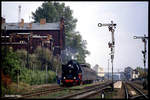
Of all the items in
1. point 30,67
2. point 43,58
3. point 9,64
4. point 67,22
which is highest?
point 67,22

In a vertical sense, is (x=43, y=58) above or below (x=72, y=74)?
above

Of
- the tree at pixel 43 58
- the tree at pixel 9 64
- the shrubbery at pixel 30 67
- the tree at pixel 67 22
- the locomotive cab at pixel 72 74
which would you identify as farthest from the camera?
the tree at pixel 67 22

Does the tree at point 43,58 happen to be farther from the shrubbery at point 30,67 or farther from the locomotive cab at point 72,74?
the locomotive cab at point 72,74

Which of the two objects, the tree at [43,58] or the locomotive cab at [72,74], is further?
the tree at [43,58]

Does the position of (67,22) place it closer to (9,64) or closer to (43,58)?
(43,58)

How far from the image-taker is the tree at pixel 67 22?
3797 inches

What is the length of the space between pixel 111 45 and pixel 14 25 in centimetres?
5103

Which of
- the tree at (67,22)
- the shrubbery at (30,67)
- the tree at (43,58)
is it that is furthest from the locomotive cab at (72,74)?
the tree at (67,22)

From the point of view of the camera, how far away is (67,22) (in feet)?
340

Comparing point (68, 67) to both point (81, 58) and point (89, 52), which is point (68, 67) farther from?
point (89, 52)

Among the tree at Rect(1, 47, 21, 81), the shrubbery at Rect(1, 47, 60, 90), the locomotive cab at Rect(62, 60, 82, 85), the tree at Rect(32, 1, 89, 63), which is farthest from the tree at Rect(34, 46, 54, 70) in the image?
the tree at Rect(32, 1, 89, 63)

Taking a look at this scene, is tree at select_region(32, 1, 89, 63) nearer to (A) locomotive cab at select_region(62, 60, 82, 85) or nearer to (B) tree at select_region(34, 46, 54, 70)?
(B) tree at select_region(34, 46, 54, 70)

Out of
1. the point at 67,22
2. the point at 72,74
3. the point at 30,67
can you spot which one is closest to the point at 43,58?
the point at 30,67

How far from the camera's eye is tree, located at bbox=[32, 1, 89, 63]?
96.4 m
